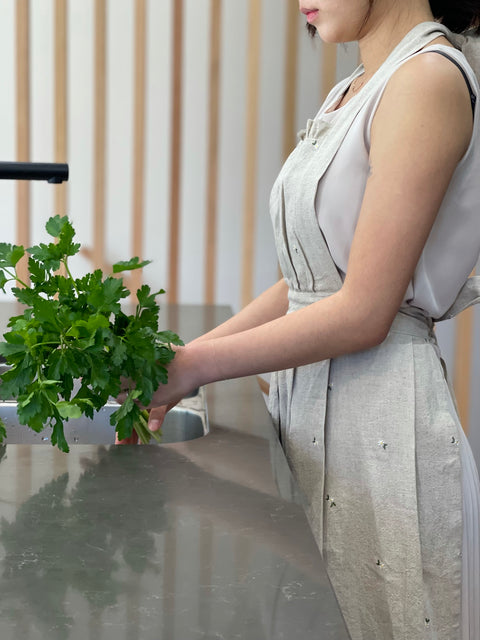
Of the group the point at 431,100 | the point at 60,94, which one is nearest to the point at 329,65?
the point at 60,94

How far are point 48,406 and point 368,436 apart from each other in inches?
17.6

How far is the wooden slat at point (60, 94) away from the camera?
3064 mm

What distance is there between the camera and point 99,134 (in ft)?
10.2

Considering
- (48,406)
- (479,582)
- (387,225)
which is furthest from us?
(479,582)

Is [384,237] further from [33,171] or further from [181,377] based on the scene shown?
[33,171]

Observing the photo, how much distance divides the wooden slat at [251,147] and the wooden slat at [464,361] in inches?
31.4

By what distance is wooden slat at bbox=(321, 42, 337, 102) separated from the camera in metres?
3.14

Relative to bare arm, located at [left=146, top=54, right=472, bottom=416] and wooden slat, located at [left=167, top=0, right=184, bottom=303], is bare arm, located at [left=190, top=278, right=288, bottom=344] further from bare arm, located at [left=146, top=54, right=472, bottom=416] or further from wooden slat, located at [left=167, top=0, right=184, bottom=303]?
wooden slat, located at [left=167, top=0, right=184, bottom=303]

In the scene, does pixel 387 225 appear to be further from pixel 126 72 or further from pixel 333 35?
pixel 126 72

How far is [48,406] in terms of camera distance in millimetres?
856

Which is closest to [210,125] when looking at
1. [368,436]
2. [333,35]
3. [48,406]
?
[333,35]

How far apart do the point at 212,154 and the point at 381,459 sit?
2.23 metres

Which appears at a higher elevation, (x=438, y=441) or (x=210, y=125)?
(x=210, y=125)

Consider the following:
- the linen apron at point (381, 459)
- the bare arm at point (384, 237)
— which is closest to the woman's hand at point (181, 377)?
the bare arm at point (384, 237)
